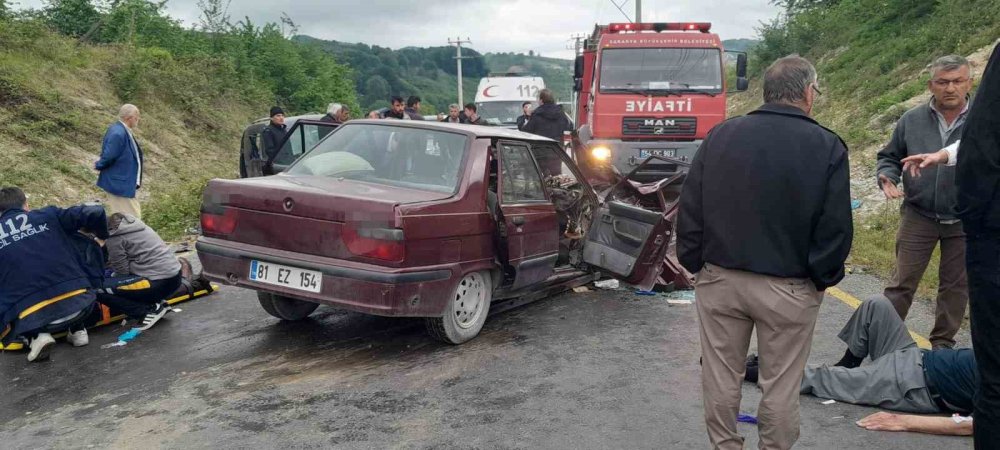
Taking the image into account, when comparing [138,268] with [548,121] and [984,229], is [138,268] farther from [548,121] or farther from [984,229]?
[548,121]

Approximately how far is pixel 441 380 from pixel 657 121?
8.60 meters

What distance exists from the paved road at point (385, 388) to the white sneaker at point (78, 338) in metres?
0.08

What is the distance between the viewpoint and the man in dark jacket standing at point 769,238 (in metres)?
2.82

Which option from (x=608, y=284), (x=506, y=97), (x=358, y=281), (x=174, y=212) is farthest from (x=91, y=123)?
(x=506, y=97)

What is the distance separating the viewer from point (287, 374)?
4621mm

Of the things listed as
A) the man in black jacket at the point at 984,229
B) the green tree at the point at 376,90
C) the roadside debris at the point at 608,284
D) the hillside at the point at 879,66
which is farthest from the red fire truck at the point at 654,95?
the green tree at the point at 376,90

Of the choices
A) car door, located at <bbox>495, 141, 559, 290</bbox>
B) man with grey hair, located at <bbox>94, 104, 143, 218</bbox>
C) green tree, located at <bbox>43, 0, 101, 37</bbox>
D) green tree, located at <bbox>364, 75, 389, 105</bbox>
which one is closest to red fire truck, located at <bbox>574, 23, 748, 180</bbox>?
car door, located at <bbox>495, 141, 559, 290</bbox>

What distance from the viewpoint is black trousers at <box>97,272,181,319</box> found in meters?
5.65

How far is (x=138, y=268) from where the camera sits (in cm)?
582

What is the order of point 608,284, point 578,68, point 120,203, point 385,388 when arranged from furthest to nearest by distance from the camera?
point 578,68 < point 120,203 < point 608,284 < point 385,388

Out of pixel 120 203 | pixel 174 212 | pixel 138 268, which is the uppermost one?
pixel 120 203

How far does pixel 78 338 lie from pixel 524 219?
3276 millimetres

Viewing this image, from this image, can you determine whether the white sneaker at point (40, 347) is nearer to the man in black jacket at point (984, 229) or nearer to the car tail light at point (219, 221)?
the car tail light at point (219, 221)

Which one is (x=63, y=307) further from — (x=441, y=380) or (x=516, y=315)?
(x=516, y=315)
